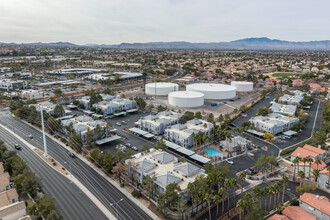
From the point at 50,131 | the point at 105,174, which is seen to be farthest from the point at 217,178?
the point at 50,131

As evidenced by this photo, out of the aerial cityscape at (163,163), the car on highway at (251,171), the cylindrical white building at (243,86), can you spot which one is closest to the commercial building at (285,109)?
the aerial cityscape at (163,163)

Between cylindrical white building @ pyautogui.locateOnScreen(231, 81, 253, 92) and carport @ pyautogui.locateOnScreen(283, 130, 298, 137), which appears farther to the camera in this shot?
cylindrical white building @ pyautogui.locateOnScreen(231, 81, 253, 92)

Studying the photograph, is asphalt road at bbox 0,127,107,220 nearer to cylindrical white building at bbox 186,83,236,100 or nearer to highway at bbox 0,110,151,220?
highway at bbox 0,110,151,220

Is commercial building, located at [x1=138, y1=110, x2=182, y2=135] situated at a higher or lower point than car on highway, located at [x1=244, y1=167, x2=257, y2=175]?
higher

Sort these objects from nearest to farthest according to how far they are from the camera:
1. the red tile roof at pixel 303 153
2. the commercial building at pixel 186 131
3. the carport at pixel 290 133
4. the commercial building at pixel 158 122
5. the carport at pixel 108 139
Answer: the red tile roof at pixel 303 153 → the carport at pixel 108 139 → the commercial building at pixel 186 131 → the carport at pixel 290 133 → the commercial building at pixel 158 122

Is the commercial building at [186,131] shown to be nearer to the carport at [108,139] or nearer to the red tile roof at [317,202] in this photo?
the carport at [108,139]

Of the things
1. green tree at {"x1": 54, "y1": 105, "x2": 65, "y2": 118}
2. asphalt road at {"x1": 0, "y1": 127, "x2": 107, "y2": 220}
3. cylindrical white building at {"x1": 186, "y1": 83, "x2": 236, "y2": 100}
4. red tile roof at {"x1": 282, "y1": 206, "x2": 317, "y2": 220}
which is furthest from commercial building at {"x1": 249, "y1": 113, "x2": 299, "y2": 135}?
green tree at {"x1": 54, "y1": 105, "x2": 65, "y2": 118}

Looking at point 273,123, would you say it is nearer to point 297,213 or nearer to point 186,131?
point 186,131
